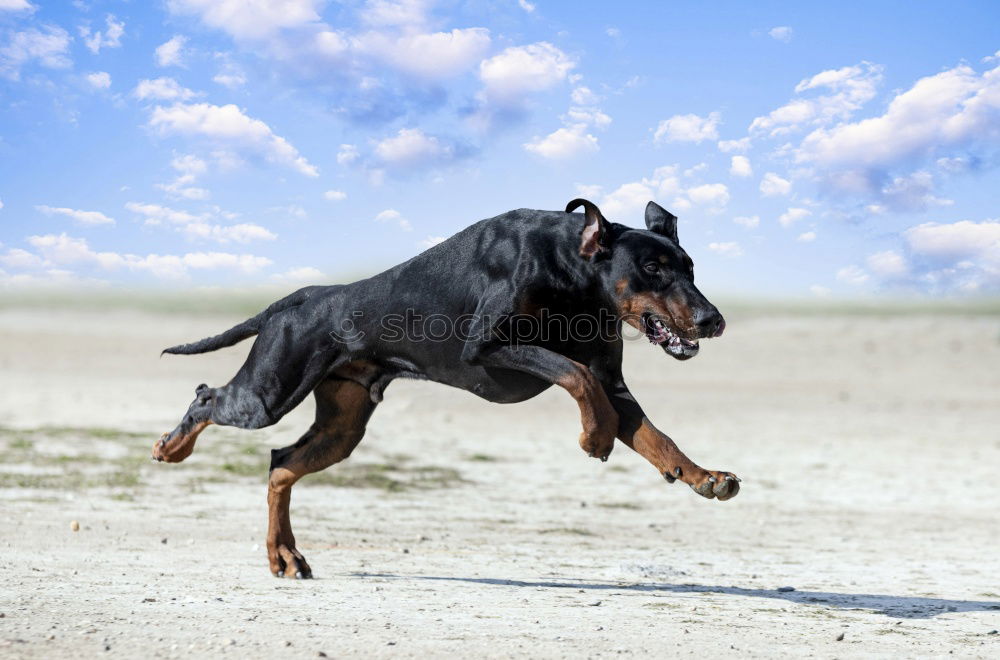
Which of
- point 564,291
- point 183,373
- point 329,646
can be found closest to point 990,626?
point 564,291

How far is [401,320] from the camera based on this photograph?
698cm

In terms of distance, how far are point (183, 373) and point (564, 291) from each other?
21963mm

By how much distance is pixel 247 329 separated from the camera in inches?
308

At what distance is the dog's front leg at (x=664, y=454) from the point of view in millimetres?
6051

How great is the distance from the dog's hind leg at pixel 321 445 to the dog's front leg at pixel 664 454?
1.92 m

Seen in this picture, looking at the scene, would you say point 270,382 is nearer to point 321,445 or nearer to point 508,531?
point 321,445

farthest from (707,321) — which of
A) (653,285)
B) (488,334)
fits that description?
(488,334)

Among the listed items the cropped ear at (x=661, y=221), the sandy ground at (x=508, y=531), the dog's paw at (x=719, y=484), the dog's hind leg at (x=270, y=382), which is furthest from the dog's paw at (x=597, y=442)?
the dog's hind leg at (x=270, y=382)

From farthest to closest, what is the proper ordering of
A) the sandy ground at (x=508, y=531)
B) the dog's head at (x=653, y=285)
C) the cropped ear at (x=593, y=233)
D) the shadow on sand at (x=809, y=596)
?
the shadow on sand at (x=809, y=596)
the cropped ear at (x=593, y=233)
the dog's head at (x=653, y=285)
the sandy ground at (x=508, y=531)

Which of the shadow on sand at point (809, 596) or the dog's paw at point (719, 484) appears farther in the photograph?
the shadow on sand at point (809, 596)

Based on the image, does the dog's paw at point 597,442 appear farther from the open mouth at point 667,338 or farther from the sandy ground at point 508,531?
the sandy ground at point 508,531

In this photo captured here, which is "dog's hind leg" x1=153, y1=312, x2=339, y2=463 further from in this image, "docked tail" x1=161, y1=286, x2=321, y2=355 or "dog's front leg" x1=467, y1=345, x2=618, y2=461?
"dog's front leg" x1=467, y1=345, x2=618, y2=461

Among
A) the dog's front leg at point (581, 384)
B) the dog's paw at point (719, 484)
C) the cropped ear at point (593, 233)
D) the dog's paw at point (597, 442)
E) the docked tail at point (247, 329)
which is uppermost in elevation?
the cropped ear at point (593, 233)

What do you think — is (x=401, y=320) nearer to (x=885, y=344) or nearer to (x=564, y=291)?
(x=564, y=291)
